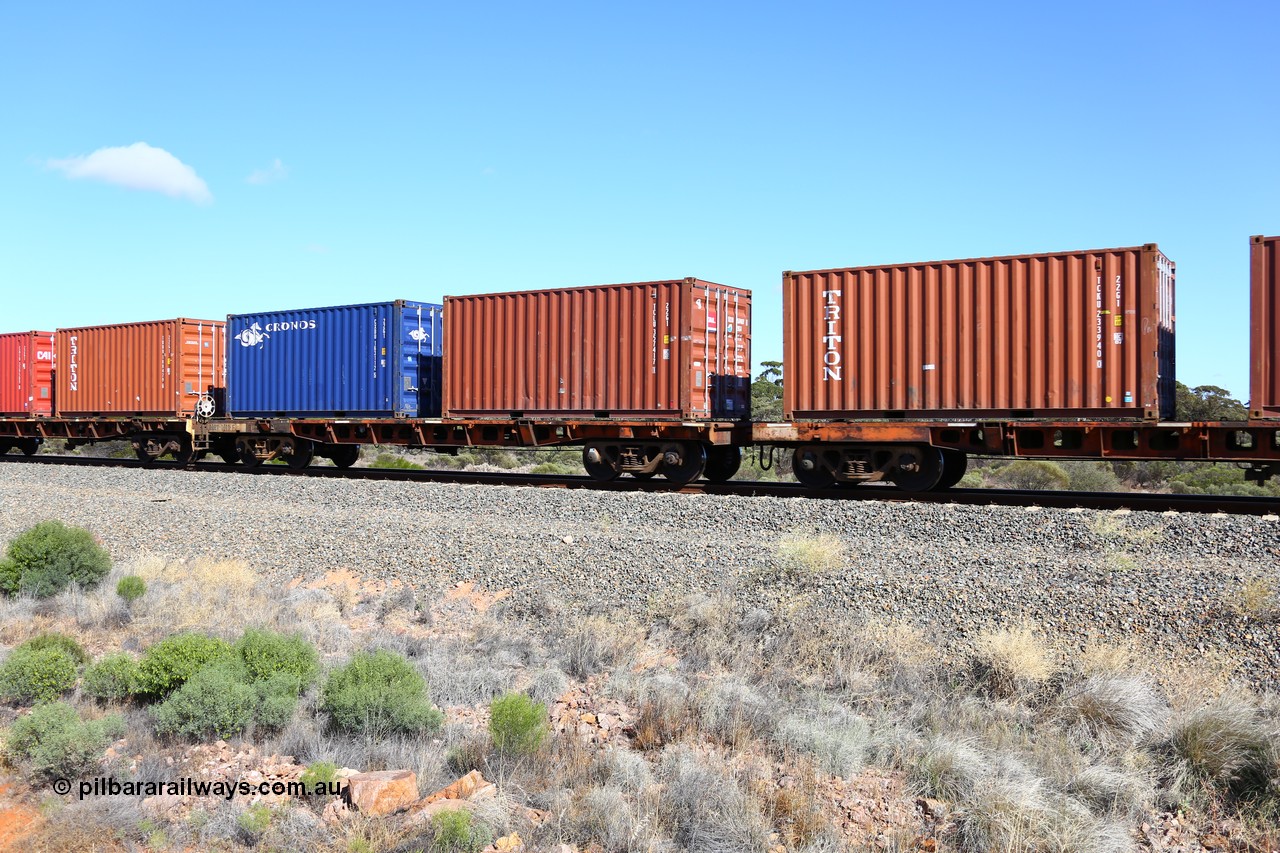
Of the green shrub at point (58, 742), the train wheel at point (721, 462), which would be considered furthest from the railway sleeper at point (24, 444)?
the green shrub at point (58, 742)

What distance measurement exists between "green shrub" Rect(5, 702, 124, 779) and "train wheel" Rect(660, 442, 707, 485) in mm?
10672

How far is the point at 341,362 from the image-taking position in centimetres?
1988

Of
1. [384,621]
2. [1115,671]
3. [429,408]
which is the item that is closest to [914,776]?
[1115,671]

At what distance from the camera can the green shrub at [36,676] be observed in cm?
650

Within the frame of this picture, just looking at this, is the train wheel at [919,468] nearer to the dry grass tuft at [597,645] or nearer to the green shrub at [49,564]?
the dry grass tuft at [597,645]

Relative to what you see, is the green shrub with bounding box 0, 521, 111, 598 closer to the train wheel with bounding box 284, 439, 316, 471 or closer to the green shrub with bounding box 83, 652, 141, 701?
the green shrub with bounding box 83, 652, 141, 701

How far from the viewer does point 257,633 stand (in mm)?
7078

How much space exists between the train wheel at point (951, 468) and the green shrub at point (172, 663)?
10137 mm

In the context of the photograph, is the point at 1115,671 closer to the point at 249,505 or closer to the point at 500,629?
the point at 500,629

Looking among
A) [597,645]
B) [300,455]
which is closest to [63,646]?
[597,645]

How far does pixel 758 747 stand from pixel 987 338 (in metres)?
8.95

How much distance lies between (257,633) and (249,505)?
26.6 ft

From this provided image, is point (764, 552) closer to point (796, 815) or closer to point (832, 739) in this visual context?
point (832, 739)

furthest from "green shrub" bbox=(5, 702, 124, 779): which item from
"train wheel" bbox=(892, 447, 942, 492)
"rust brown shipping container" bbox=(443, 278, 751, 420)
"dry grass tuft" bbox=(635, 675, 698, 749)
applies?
"rust brown shipping container" bbox=(443, 278, 751, 420)
